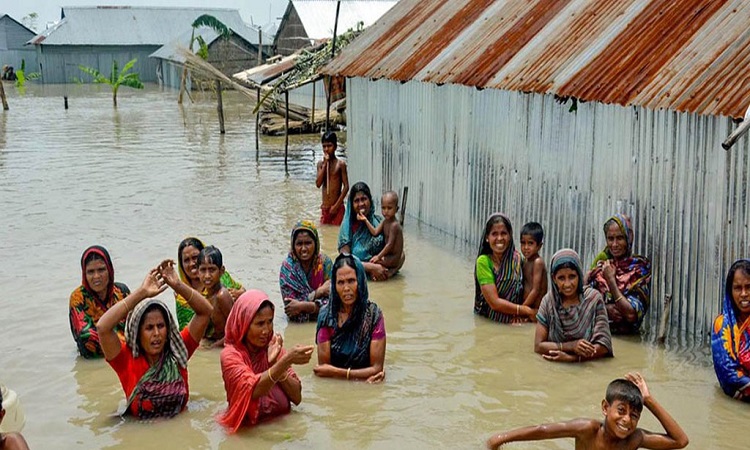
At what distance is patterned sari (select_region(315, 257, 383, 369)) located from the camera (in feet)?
24.4

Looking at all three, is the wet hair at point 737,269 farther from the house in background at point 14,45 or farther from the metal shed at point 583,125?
the house in background at point 14,45

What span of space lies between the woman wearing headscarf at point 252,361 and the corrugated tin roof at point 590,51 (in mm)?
3782

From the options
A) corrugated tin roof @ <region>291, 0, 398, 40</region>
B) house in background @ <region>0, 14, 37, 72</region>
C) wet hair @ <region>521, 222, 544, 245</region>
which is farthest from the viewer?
house in background @ <region>0, 14, 37, 72</region>

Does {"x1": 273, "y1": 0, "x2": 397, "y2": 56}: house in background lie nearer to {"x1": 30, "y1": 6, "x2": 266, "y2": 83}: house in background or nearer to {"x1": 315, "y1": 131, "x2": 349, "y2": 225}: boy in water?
{"x1": 30, "y1": 6, "x2": 266, "y2": 83}: house in background

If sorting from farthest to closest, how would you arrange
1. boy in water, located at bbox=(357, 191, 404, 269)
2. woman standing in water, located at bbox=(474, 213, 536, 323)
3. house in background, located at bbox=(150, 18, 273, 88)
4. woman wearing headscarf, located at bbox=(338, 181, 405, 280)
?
1. house in background, located at bbox=(150, 18, 273, 88)
2. woman wearing headscarf, located at bbox=(338, 181, 405, 280)
3. boy in water, located at bbox=(357, 191, 404, 269)
4. woman standing in water, located at bbox=(474, 213, 536, 323)

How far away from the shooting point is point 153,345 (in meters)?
6.48

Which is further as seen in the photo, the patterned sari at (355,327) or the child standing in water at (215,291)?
the child standing in water at (215,291)

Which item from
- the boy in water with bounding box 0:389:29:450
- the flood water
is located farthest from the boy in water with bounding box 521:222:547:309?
the boy in water with bounding box 0:389:29:450

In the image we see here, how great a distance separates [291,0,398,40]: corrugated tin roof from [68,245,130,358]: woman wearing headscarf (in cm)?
3089

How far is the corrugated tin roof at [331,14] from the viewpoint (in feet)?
129

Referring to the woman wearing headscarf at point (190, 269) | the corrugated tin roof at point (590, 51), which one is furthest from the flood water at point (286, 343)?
the corrugated tin roof at point (590, 51)

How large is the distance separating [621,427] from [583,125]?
492 cm

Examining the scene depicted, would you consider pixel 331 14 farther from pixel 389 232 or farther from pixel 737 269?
pixel 737 269

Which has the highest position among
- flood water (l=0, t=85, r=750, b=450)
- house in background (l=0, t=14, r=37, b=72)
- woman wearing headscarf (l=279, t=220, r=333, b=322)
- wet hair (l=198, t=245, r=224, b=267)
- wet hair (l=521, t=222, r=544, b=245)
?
house in background (l=0, t=14, r=37, b=72)
